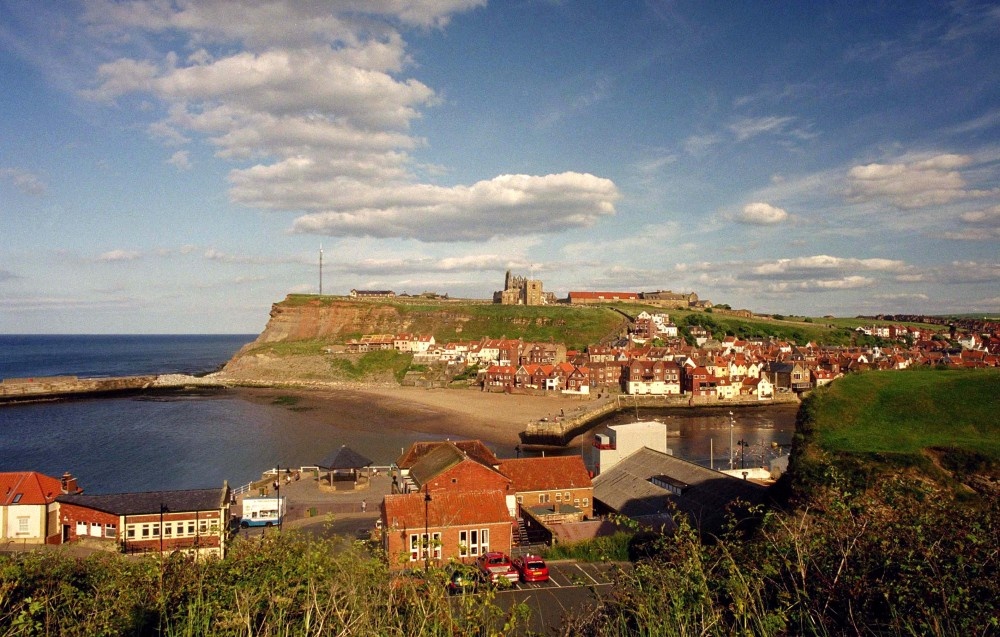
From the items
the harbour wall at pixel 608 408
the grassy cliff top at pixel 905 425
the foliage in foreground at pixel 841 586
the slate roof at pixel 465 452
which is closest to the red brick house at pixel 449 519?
the slate roof at pixel 465 452

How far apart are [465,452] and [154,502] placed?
524 inches

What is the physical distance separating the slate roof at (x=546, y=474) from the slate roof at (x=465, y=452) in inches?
36.7

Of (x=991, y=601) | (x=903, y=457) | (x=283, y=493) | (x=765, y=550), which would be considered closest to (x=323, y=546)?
(x=765, y=550)

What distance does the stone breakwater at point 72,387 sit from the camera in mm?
85000

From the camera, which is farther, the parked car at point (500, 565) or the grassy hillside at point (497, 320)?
the grassy hillside at point (497, 320)

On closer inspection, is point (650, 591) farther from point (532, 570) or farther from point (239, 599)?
point (532, 570)

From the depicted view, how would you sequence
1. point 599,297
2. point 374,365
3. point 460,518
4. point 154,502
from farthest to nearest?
point 599,297
point 374,365
point 154,502
point 460,518

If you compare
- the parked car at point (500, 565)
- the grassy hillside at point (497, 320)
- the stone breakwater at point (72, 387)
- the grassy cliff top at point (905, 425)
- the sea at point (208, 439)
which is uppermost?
the grassy hillside at point (497, 320)

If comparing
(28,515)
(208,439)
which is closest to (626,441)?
(28,515)

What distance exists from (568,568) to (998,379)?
756 inches

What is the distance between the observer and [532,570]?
17.5m

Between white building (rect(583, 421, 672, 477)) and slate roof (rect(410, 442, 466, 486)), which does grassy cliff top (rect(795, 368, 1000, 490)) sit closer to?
white building (rect(583, 421, 672, 477))

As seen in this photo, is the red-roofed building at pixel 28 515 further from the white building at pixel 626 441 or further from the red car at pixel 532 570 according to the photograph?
the white building at pixel 626 441

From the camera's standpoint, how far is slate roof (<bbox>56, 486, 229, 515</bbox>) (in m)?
24.2
